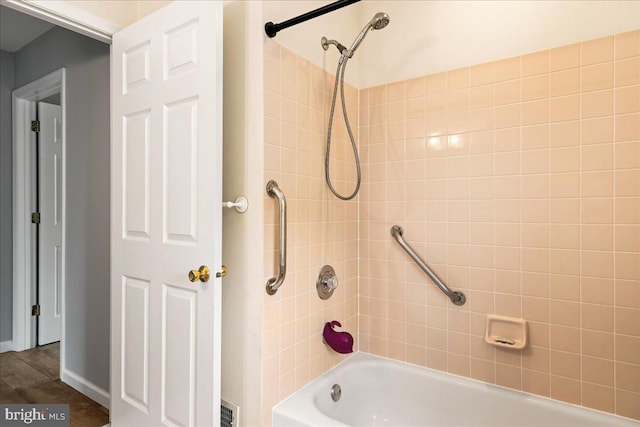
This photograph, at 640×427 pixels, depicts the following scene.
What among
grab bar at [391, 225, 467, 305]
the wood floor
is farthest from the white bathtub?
the wood floor

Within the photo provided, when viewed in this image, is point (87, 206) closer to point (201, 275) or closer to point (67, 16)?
point (67, 16)

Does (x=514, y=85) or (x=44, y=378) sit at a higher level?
(x=514, y=85)

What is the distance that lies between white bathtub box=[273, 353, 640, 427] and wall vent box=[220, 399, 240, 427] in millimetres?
163

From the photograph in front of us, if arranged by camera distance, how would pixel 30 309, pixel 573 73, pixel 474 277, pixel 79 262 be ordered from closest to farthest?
1. pixel 573 73
2. pixel 474 277
3. pixel 79 262
4. pixel 30 309

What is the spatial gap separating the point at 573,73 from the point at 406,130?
2.39 ft

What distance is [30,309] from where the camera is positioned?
315 cm

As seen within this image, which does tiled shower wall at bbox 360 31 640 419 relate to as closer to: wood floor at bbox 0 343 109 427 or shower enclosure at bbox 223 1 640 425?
shower enclosure at bbox 223 1 640 425

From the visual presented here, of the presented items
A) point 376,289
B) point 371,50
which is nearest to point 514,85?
point 371,50

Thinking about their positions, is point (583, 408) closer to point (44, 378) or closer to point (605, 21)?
point (605, 21)

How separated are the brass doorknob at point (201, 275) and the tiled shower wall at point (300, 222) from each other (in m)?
0.23

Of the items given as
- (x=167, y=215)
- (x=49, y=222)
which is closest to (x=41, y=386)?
(x=49, y=222)

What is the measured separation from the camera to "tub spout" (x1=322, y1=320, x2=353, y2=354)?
1727 millimetres

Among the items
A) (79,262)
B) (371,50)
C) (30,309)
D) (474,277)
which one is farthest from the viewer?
(30,309)

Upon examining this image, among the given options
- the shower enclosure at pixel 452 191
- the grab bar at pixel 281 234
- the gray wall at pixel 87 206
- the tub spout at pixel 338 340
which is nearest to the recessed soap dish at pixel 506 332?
the shower enclosure at pixel 452 191
